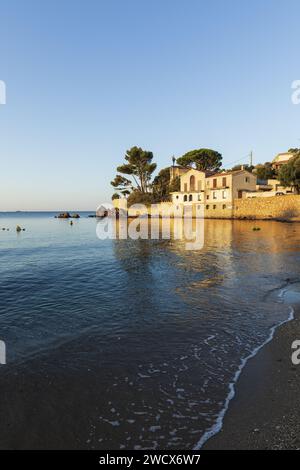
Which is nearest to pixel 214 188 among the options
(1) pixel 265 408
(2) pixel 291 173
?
(2) pixel 291 173

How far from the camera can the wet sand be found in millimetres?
4344

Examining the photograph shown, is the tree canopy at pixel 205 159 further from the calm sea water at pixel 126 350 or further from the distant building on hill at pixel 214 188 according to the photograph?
the calm sea water at pixel 126 350

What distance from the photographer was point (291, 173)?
183ft

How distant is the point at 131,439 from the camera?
454 cm

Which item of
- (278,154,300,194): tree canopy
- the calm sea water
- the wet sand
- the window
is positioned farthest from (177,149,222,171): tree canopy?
the wet sand

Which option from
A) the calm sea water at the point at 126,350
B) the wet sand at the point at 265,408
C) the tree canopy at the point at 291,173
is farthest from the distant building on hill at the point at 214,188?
the wet sand at the point at 265,408

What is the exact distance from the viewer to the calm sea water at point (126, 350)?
483 centimetres

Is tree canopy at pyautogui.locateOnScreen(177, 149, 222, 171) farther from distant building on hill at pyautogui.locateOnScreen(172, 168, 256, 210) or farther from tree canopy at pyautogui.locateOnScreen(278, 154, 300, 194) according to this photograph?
tree canopy at pyautogui.locateOnScreen(278, 154, 300, 194)

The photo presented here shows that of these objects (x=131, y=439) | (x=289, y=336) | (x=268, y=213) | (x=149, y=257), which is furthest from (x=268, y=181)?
(x=131, y=439)

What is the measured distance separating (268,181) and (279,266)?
2712 inches

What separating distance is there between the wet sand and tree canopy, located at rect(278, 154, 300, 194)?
56.0 m

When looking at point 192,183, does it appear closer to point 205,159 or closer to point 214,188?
point 214,188

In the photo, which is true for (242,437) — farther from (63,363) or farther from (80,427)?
(63,363)

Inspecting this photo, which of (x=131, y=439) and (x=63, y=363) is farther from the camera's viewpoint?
(x=63, y=363)
